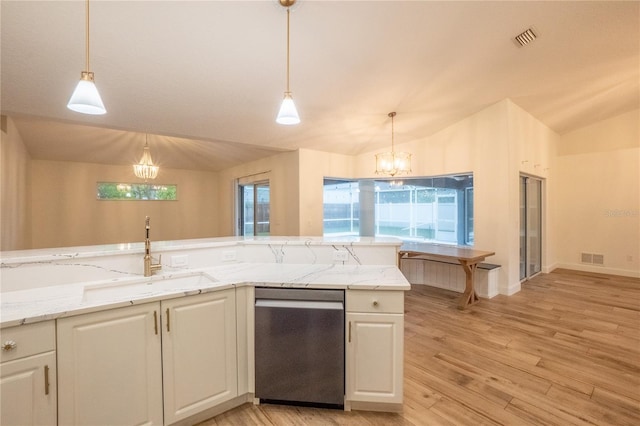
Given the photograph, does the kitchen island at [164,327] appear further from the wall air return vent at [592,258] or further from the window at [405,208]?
the wall air return vent at [592,258]

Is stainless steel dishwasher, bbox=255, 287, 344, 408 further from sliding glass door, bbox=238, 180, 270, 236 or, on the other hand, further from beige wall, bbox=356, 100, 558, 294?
sliding glass door, bbox=238, 180, 270, 236

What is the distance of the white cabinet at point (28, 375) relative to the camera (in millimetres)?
1206

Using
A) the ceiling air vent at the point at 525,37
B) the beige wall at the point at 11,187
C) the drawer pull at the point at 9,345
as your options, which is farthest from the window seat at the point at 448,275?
the beige wall at the point at 11,187

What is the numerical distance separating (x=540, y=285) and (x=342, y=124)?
13.9 ft

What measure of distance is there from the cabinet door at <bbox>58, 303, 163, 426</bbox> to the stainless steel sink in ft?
0.52

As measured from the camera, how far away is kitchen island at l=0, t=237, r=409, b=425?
136cm

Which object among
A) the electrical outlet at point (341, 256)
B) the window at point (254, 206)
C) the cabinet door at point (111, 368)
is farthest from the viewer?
the window at point (254, 206)

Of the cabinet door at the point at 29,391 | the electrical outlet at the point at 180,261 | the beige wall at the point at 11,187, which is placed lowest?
the cabinet door at the point at 29,391

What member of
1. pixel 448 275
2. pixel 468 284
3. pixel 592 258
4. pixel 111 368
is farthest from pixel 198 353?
pixel 592 258

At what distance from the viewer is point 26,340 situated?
1.24 m

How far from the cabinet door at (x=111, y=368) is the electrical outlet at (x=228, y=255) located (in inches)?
29.7

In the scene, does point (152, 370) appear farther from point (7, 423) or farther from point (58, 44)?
point (58, 44)

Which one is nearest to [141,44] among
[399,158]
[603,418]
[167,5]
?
[167,5]

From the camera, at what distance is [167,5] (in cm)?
204
